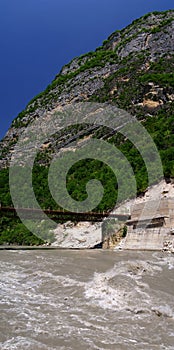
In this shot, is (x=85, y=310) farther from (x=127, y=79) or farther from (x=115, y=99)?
(x=127, y=79)

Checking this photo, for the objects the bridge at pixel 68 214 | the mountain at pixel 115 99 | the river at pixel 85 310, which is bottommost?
the river at pixel 85 310

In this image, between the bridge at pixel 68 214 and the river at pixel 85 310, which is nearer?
the river at pixel 85 310

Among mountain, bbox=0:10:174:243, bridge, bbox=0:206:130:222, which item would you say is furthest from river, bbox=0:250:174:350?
mountain, bbox=0:10:174:243

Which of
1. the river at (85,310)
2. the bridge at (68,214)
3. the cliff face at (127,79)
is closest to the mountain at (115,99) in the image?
the cliff face at (127,79)

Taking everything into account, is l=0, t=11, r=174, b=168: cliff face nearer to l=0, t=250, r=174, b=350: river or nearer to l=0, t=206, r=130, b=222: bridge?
l=0, t=206, r=130, b=222: bridge

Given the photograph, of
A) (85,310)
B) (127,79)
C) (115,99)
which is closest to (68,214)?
(85,310)

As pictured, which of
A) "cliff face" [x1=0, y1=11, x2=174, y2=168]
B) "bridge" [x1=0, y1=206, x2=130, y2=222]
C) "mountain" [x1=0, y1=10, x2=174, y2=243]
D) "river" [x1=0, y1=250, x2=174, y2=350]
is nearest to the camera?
"river" [x1=0, y1=250, x2=174, y2=350]

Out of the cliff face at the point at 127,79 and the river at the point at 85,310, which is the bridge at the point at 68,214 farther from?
the cliff face at the point at 127,79
